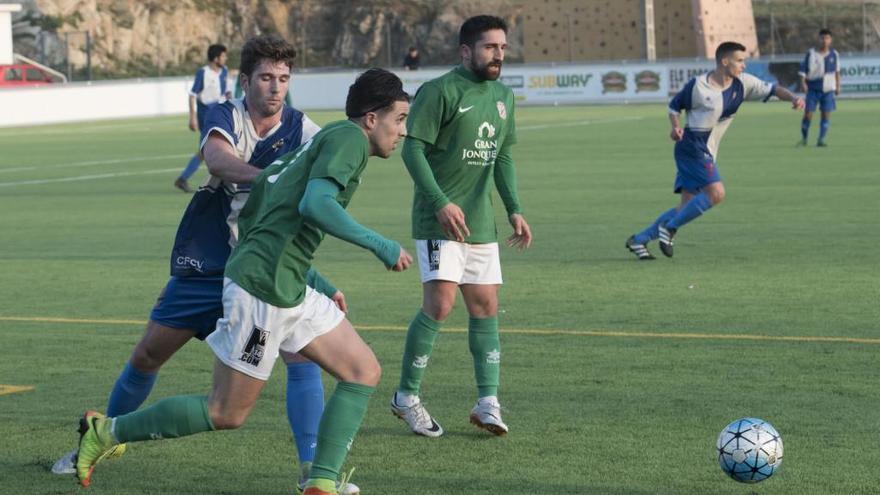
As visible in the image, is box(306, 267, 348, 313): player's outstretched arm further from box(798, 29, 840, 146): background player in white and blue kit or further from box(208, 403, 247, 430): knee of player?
box(798, 29, 840, 146): background player in white and blue kit

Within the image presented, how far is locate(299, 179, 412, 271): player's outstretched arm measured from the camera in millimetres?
5547

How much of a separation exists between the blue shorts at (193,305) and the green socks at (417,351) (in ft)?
4.20

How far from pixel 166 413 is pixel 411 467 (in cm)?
129

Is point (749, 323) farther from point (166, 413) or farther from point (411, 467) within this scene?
point (166, 413)

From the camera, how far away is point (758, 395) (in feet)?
26.8

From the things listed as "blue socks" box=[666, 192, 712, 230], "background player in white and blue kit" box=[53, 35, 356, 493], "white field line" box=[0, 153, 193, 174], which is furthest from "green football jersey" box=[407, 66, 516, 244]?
"white field line" box=[0, 153, 193, 174]

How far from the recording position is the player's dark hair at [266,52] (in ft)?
21.6

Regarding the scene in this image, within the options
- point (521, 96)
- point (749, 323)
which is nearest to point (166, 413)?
point (749, 323)

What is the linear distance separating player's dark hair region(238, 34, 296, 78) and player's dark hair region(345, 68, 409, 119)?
30.4 inches

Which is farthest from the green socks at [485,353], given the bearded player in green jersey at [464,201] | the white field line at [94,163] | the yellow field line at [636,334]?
the white field line at [94,163]

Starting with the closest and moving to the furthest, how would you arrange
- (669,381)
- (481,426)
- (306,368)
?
(306,368) → (481,426) → (669,381)

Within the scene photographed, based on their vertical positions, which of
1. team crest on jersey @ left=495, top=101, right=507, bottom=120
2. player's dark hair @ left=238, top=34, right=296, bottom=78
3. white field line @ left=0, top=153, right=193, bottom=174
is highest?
player's dark hair @ left=238, top=34, right=296, bottom=78

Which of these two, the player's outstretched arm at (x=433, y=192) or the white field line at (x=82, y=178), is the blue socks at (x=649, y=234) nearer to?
the player's outstretched arm at (x=433, y=192)

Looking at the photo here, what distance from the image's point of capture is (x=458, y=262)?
7668mm
